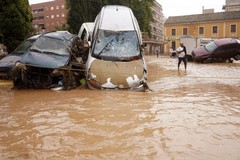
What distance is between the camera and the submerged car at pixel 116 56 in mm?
9586

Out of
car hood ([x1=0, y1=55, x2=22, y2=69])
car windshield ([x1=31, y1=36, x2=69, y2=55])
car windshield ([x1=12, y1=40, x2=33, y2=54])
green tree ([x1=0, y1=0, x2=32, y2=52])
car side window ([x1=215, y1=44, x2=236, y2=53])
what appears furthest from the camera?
car side window ([x1=215, y1=44, x2=236, y2=53])

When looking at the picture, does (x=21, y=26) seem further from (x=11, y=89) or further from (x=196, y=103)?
(x=196, y=103)

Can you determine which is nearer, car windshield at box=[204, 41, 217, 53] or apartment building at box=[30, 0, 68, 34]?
car windshield at box=[204, 41, 217, 53]

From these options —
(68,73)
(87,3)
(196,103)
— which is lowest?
(196,103)

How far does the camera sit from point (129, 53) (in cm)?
1055

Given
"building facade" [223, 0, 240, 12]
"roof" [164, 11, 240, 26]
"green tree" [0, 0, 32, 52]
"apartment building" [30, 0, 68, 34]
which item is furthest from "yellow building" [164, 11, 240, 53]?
"green tree" [0, 0, 32, 52]

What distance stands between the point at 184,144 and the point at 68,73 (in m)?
6.16

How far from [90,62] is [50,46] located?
1.95 metres

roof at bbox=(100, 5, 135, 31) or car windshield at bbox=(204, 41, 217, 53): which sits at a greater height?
roof at bbox=(100, 5, 135, 31)

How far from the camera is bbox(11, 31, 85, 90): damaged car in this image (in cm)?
967

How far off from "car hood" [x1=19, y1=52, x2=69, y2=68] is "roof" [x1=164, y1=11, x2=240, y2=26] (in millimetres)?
48557

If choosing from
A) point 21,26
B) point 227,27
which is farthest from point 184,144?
point 227,27

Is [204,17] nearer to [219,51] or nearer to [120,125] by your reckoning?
[219,51]

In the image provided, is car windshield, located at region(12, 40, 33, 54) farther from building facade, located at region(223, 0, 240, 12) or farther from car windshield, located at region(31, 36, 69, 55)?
building facade, located at region(223, 0, 240, 12)
